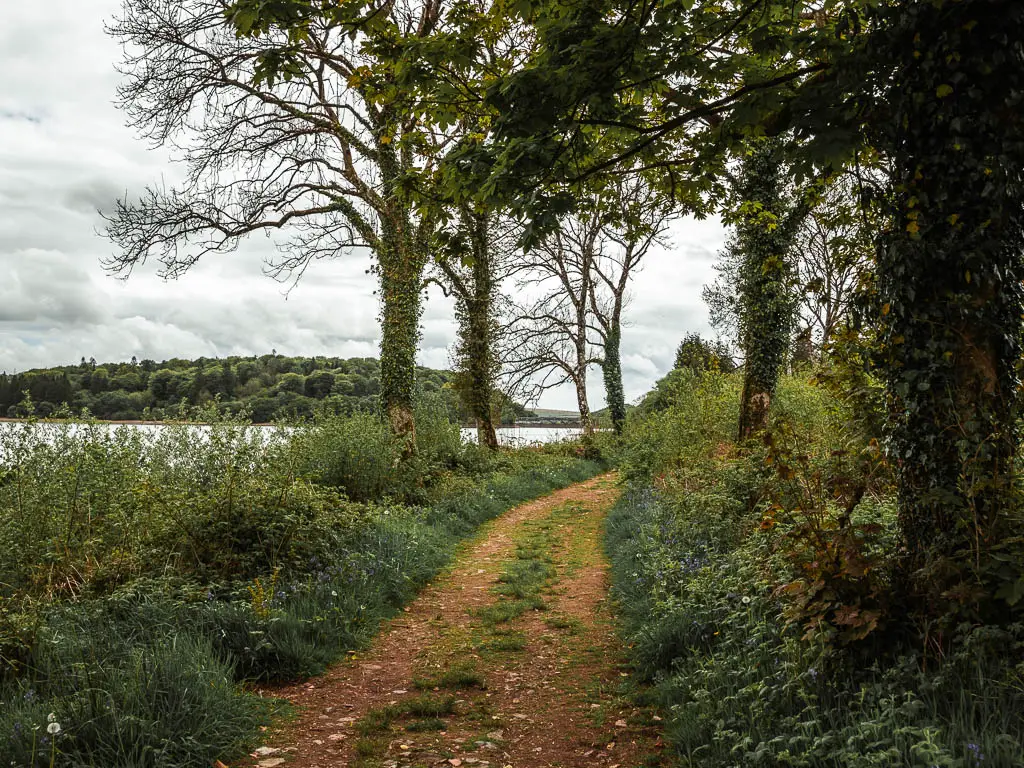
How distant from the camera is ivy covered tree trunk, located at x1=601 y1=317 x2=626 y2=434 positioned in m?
26.0

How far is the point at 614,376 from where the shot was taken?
26203 mm

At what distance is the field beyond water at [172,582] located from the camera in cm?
366

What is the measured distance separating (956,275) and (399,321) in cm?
1217

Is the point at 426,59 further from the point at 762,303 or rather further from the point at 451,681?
the point at 762,303

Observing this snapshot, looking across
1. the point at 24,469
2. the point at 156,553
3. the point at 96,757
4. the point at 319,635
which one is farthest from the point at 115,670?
the point at 24,469

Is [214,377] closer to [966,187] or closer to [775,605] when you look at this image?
[775,605]

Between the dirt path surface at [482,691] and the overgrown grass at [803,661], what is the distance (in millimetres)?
412

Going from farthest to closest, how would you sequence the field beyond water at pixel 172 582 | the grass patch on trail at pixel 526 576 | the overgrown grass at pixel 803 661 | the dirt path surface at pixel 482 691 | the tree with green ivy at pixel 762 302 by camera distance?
the tree with green ivy at pixel 762 302 → the grass patch on trail at pixel 526 576 → the dirt path surface at pixel 482 691 → the field beyond water at pixel 172 582 → the overgrown grass at pixel 803 661

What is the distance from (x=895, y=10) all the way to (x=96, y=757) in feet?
20.6

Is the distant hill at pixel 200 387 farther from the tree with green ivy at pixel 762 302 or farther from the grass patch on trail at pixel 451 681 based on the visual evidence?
the tree with green ivy at pixel 762 302

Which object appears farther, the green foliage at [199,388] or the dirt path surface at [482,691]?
the green foliage at [199,388]

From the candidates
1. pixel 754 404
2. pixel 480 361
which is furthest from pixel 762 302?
pixel 480 361

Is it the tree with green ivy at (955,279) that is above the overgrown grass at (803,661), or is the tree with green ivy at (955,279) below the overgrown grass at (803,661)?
above

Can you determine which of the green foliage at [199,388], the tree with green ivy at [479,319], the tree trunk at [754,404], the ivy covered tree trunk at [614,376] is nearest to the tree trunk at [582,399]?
the ivy covered tree trunk at [614,376]
